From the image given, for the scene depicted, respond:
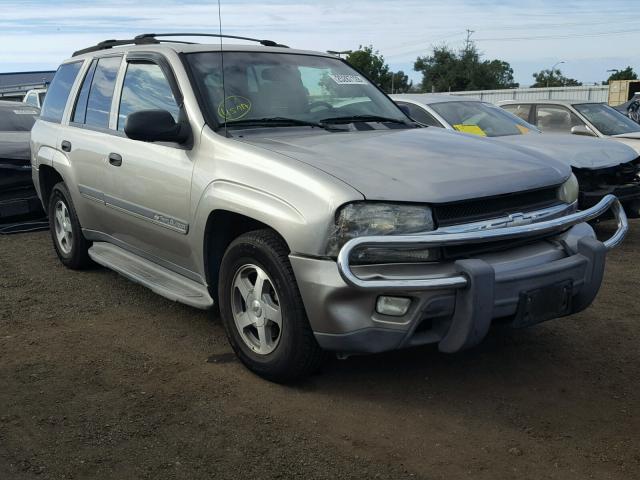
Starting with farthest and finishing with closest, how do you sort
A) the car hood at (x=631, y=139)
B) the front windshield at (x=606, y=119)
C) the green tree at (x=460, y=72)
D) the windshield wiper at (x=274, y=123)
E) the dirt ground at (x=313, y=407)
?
1. the green tree at (x=460, y=72)
2. the front windshield at (x=606, y=119)
3. the car hood at (x=631, y=139)
4. the windshield wiper at (x=274, y=123)
5. the dirt ground at (x=313, y=407)

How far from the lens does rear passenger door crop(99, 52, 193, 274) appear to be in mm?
4293

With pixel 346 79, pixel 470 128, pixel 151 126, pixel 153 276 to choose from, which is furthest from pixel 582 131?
pixel 151 126

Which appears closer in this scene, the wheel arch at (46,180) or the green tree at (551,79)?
the wheel arch at (46,180)

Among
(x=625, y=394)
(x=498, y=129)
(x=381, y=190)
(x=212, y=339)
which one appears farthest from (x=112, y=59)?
(x=498, y=129)

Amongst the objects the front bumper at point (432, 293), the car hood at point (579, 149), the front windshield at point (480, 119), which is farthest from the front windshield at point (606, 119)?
the front bumper at point (432, 293)

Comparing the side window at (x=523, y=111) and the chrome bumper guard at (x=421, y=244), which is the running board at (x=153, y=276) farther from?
the side window at (x=523, y=111)

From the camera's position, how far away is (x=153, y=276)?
4734 mm

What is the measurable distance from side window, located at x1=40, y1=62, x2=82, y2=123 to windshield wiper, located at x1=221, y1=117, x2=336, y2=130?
239 centimetres

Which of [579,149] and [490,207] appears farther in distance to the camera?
[579,149]

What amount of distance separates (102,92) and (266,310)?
2.64m

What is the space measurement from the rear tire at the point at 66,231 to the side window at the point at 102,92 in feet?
2.57

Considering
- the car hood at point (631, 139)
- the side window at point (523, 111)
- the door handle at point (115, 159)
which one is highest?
the side window at point (523, 111)

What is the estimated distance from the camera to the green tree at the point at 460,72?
73000mm

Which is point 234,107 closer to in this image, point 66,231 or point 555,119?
point 66,231
